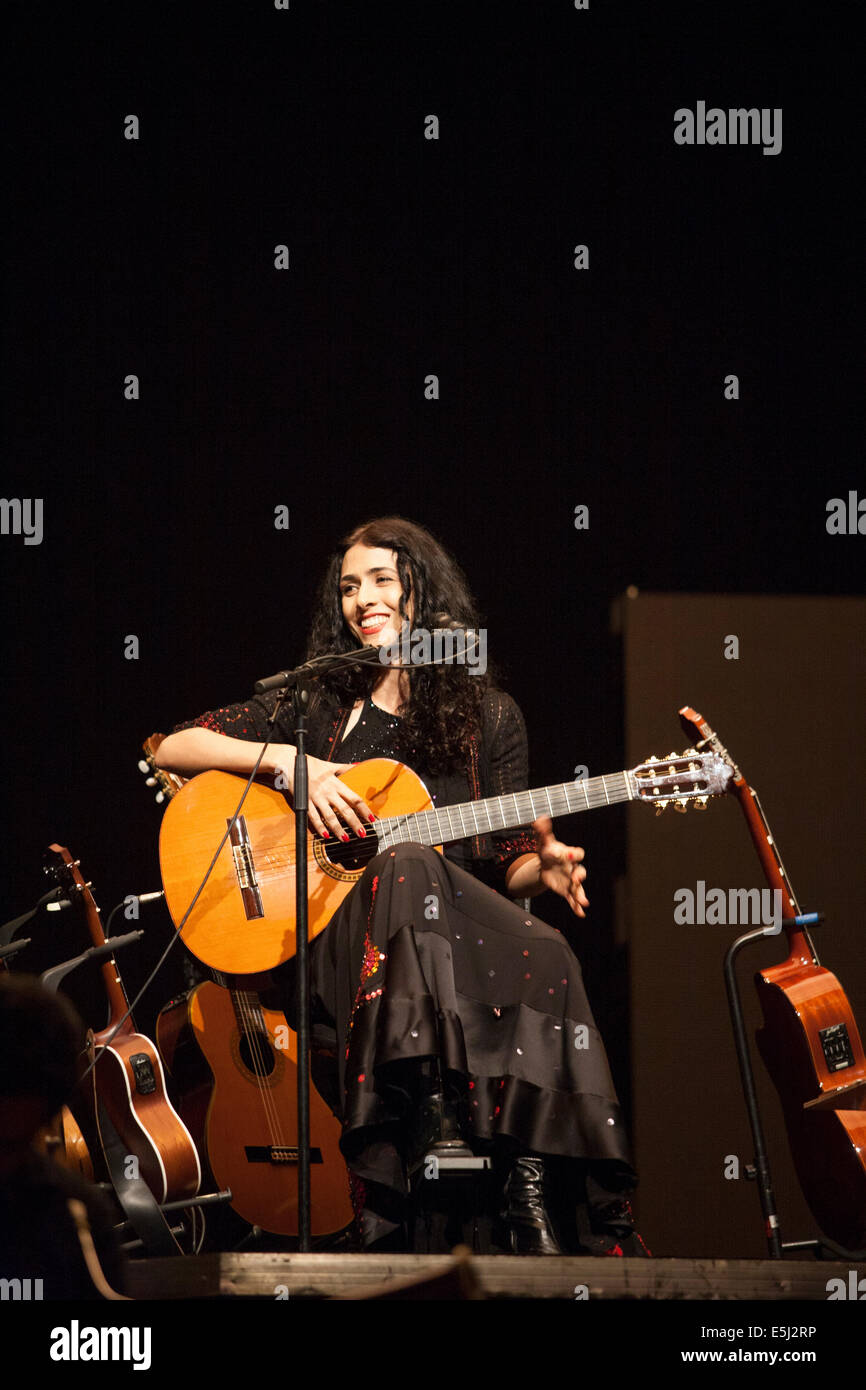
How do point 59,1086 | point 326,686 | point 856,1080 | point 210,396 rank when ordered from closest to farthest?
1. point 59,1086
2. point 856,1080
3. point 326,686
4. point 210,396

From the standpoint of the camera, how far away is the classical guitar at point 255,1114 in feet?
9.71

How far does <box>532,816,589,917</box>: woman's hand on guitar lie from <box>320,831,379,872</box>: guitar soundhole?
0.38m

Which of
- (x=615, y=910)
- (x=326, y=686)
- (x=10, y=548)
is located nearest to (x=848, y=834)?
(x=615, y=910)

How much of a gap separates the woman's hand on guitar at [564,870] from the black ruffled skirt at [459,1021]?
0.11 metres

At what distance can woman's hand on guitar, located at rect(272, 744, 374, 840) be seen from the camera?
9.47 feet

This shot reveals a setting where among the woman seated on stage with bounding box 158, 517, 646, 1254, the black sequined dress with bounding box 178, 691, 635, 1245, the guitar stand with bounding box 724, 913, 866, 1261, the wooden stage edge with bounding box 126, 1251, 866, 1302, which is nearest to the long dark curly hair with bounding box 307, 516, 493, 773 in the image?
the woman seated on stage with bounding box 158, 517, 646, 1254

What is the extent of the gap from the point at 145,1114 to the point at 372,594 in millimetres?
1342

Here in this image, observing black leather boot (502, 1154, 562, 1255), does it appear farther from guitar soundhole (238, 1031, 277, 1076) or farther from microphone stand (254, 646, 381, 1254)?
guitar soundhole (238, 1031, 277, 1076)

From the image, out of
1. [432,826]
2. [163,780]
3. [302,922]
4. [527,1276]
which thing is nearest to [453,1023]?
[302,922]

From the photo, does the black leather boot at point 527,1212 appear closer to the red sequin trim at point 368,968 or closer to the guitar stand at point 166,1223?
the red sequin trim at point 368,968

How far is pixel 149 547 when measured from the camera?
386 centimetres
